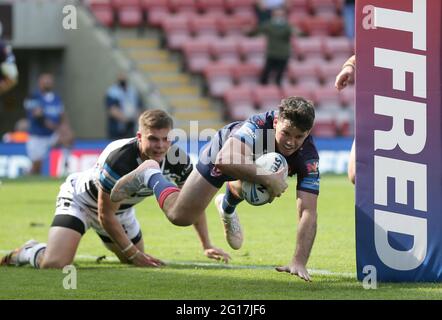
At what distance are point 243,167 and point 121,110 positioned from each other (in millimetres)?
14279

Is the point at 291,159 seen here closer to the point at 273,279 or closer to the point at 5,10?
the point at 273,279

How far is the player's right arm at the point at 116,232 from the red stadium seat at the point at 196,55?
14764 millimetres

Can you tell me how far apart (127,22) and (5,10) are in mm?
2702

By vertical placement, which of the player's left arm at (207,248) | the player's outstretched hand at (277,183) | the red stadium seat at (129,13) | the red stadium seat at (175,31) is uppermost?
the red stadium seat at (129,13)

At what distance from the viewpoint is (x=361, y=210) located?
23.5 ft

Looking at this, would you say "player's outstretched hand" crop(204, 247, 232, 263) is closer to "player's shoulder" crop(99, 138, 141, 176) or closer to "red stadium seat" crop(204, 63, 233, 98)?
"player's shoulder" crop(99, 138, 141, 176)

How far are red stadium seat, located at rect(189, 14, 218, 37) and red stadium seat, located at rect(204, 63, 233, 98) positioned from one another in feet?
3.55

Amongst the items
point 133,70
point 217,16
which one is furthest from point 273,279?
point 217,16

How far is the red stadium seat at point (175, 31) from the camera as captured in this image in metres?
23.3

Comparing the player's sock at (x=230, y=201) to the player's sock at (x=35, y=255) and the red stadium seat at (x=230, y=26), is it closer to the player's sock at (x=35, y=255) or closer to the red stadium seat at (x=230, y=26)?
the player's sock at (x=35, y=255)

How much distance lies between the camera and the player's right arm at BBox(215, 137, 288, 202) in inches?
269

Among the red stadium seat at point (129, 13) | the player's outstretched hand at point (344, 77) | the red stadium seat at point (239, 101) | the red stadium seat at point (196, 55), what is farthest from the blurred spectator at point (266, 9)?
the player's outstretched hand at point (344, 77)

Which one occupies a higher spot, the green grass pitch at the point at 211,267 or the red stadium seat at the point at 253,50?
the red stadium seat at the point at 253,50

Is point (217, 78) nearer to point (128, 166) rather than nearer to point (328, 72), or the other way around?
point (328, 72)
